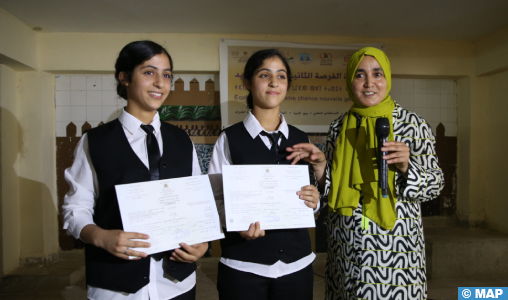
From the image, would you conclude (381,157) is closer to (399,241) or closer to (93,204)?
(399,241)

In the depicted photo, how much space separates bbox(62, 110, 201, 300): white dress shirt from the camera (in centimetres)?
109

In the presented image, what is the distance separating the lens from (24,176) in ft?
11.0

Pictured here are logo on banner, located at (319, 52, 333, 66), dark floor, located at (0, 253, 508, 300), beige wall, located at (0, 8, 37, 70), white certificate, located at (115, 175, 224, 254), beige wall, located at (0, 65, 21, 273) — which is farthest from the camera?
logo on banner, located at (319, 52, 333, 66)

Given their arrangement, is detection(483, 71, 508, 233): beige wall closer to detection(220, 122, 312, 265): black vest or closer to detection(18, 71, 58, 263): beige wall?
detection(220, 122, 312, 265): black vest

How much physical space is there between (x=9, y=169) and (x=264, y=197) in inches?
132

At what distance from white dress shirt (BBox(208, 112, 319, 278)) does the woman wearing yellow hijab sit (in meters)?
0.17

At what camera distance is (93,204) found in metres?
1.16

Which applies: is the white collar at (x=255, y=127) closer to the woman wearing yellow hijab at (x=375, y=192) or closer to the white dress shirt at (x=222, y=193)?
the white dress shirt at (x=222, y=193)

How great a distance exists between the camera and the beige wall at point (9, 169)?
10.2 feet

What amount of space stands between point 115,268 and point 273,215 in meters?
0.63

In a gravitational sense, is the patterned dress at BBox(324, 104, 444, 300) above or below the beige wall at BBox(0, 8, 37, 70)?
below

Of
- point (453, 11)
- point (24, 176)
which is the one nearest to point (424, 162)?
point (453, 11)

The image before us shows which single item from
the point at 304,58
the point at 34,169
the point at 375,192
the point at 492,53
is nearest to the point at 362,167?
the point at 375,192

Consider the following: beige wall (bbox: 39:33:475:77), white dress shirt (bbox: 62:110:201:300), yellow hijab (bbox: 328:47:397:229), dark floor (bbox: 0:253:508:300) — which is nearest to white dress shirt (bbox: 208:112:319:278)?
yellow hijab (bbox: 328:47:397:229)
